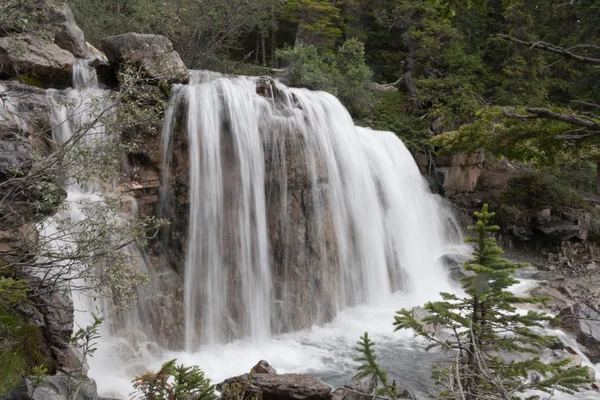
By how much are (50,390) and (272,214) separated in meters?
7.22

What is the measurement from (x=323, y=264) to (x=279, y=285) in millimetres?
1504

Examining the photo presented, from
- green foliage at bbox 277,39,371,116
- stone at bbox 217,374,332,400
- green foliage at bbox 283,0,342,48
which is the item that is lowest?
stone at bbox 217,374,332,400

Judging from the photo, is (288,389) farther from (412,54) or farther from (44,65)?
(412,54)

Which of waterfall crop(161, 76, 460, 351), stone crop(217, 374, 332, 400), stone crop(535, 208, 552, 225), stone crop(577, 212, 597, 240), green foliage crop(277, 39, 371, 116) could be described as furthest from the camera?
stone crop(535, 208, 552, 225)

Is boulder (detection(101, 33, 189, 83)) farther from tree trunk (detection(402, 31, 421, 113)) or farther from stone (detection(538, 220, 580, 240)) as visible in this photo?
stone (detection(538, 220, 580, 240))

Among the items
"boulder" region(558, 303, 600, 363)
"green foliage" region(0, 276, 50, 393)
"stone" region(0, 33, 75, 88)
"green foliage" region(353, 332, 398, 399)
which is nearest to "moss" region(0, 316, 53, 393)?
"green foliage" region(0, 276, 50, 393)

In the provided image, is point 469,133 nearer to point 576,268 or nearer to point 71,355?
point 71,355

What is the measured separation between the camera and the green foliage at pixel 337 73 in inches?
738

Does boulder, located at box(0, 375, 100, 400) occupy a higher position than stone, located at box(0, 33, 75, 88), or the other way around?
stone, located at box(0, 33, 75, 88)

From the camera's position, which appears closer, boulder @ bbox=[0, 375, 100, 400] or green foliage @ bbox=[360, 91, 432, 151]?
boulder @ bbox=[0, 375, 100, 400]

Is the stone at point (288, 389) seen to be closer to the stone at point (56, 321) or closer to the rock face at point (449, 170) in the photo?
the stone at point (56, 321)

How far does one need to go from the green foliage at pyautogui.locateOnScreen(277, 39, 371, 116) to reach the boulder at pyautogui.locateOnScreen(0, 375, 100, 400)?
15.1 metres

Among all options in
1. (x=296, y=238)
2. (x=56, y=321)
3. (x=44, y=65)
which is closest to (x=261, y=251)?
(x=296, y=238)

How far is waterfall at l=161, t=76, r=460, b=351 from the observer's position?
1057cm
